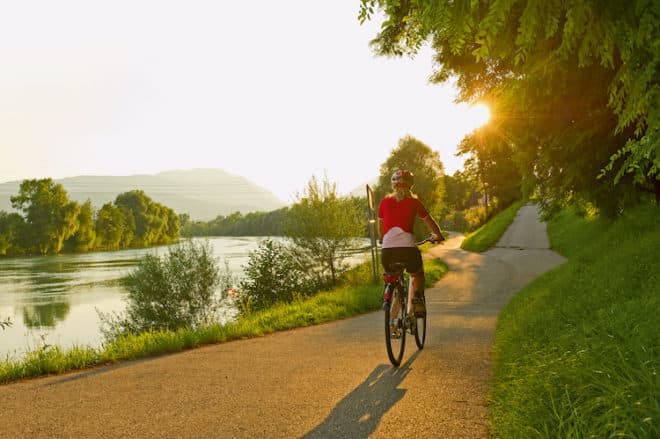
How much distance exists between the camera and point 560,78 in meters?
7.12

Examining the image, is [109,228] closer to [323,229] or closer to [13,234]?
[13,234]

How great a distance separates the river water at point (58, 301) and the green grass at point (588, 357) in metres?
13.5

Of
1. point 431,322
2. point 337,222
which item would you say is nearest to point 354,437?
point 431,322

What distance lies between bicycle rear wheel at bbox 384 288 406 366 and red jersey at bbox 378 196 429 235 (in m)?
Answer: 0.77

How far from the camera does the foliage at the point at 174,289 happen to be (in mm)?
25234

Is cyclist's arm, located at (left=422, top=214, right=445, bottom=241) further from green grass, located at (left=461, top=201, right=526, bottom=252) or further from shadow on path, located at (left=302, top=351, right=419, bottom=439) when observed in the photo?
green grass, located at (left=461, top=201, right=526, bottom=252)

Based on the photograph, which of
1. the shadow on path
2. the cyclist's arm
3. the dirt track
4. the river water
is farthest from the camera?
the river water

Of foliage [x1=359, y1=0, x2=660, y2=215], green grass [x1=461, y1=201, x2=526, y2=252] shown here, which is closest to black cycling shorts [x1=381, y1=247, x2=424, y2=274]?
foliage [x1=359, y1=0, x2=660, y2=215]

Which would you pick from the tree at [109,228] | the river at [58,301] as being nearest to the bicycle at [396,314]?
the river at [58,301]

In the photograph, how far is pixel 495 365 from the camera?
5578mm

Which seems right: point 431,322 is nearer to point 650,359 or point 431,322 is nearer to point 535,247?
point 650,359

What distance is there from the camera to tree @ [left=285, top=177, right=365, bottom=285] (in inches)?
881

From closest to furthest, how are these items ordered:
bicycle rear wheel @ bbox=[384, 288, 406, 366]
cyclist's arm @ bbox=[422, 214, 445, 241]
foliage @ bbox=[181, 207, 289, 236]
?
bicycle rear wheel @ bbox=[384, 288, 406, 366]
cyclist's arm @ bbox=[422, 214, 445, 241]
foliage @ bbox=[181, 207, 289, 236]

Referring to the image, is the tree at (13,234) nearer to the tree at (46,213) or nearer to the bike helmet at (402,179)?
the tree at (46,213)
